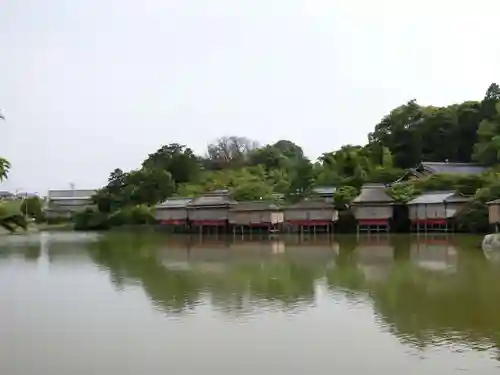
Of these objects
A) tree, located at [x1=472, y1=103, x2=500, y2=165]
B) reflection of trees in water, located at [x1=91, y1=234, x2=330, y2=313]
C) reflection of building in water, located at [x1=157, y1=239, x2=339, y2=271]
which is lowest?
reflection of building in water, located at [x1=157, y1=239, x2=339, y2=271]

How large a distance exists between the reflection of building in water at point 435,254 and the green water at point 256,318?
9 centimetres

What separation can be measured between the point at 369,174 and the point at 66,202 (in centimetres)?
4802

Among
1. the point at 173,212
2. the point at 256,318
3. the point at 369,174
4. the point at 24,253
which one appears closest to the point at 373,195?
the point at 369,174

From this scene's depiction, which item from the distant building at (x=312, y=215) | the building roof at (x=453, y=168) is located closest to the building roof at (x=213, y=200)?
the distant building at (x=312, y=215)

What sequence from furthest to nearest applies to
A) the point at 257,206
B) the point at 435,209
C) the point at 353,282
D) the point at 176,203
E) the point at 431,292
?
the point at 176,203 → the point at 257,206 → the point at 435,209 → the point at 353,282 → the point at 431,292

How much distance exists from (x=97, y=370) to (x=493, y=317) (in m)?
5.78

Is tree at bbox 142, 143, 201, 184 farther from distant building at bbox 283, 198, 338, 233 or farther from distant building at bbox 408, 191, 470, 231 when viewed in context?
distant building at bbox 408, 191, 470, 231

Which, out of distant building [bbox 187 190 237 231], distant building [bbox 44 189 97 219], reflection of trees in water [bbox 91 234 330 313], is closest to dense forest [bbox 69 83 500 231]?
distant building [bbox 187 190 237 231]

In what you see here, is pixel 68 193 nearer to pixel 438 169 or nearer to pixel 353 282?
pixel 438 169

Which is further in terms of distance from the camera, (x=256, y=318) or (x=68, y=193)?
(x=68, y=193)

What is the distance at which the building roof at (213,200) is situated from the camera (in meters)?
41.0

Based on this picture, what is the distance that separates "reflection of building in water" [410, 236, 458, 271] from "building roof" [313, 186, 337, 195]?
13.0 meters

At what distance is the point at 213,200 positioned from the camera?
1638 inches

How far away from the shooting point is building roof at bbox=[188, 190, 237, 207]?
41.0 m
